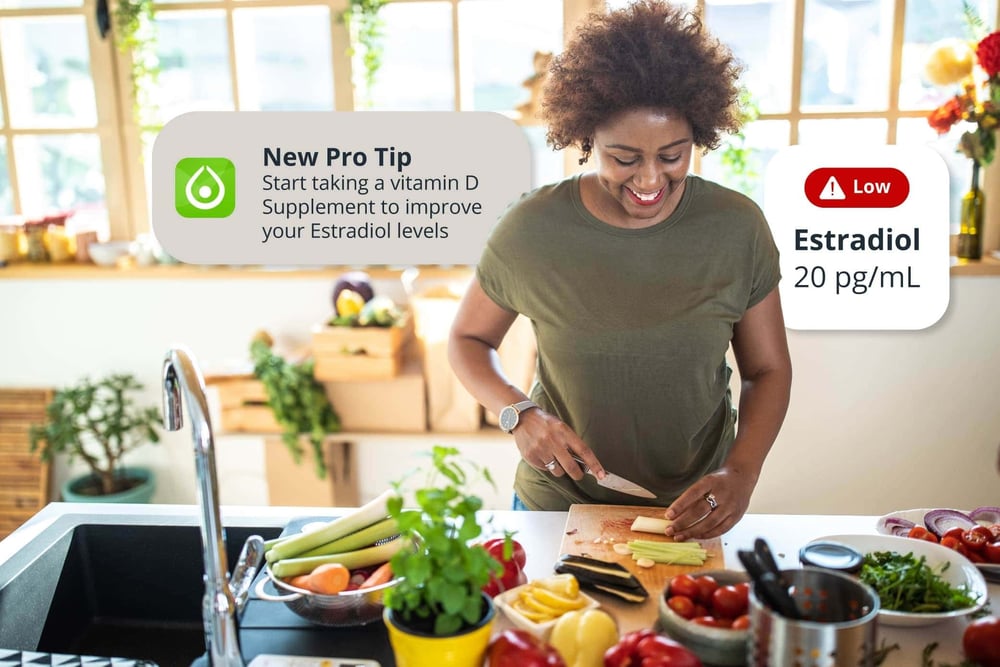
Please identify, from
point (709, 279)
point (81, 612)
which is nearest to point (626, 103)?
point (709, 279)

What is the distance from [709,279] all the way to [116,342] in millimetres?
2280

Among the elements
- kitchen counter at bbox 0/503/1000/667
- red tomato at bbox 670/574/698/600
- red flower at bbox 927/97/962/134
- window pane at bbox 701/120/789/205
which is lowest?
kitchen counter at bbox 0/503/1000/667

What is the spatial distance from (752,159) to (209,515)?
234 cm

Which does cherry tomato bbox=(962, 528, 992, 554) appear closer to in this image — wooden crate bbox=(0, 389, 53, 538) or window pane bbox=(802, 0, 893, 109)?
window pane bbox=(802, 0, 893, 109)

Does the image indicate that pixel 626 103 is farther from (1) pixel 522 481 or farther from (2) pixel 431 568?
(2) pixel 431 568

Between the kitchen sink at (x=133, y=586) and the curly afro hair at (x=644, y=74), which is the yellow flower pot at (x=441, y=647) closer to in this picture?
the kitchen sink at (x=133, y=586)

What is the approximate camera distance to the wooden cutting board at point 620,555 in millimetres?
1190

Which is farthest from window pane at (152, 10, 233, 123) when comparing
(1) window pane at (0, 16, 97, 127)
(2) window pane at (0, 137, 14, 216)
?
(2) window pane at (0, 137, 14, 216)

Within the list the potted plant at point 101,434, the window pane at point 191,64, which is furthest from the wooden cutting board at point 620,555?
the window pane at point 191,64

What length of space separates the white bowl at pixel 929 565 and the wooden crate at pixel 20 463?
2.69 m

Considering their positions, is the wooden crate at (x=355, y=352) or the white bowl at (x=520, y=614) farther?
the wooden crate at (x=355, y=352)

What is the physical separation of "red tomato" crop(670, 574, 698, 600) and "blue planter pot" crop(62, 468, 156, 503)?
2308 millimetres
